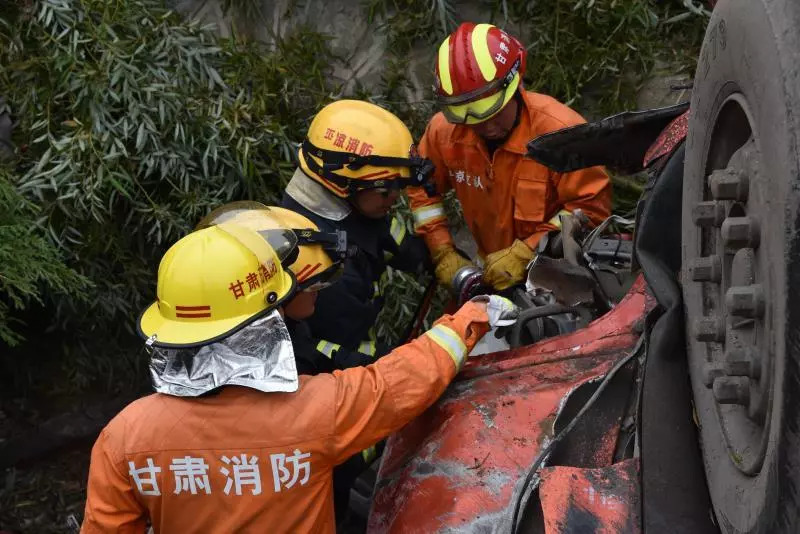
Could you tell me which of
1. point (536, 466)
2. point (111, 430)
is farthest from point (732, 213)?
point (111, 430)

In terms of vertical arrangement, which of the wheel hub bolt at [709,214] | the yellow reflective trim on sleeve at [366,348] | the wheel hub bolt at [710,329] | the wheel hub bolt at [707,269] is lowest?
the yellow reflective trim on sleeve at [366,348]

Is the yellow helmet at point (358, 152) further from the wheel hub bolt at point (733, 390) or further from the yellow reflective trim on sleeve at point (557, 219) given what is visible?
the wheel hub bolt at point (733, 390)

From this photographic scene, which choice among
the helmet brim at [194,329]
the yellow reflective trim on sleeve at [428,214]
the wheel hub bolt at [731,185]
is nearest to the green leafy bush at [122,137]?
the yellow reflective trim on sleeve at [428,214]

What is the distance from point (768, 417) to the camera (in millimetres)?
1192

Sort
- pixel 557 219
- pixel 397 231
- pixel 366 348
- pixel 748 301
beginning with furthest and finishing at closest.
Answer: pixel 397 231, pixel 557 219, pixel 366 348, pixel 748 301

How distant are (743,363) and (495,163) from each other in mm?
2464

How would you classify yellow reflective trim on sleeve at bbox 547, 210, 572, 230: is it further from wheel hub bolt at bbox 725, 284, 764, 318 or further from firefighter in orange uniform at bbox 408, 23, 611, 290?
wheel hub bolt at bbox 725, 284, 764, 318

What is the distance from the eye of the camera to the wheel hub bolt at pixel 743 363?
1.24 metres

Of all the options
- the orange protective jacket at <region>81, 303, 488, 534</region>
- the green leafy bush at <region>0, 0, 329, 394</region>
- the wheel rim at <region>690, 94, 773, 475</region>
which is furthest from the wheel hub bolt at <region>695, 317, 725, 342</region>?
the green leafy bush at <region>0, 0, 329, 394</region>

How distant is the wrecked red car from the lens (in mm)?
1116

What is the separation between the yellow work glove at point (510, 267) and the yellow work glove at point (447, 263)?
28cm

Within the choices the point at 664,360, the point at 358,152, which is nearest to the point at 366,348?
the point at 358,152

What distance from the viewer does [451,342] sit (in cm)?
229

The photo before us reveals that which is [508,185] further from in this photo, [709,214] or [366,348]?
[709,214]
